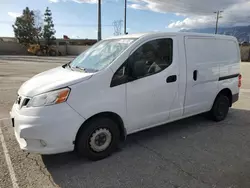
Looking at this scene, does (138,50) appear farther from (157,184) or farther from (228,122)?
(228,122)

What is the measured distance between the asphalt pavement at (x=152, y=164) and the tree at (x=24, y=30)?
45104mm

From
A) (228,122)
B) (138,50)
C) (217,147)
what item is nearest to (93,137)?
(138,50)

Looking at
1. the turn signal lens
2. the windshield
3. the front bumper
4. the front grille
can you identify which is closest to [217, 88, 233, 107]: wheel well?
the windshield

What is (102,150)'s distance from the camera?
11.1 feet

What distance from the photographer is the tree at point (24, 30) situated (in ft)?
146

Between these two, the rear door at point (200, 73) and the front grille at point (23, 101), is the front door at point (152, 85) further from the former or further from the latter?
the front grille at point (23, 101)

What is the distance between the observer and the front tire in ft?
10.4

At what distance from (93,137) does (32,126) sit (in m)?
0.84

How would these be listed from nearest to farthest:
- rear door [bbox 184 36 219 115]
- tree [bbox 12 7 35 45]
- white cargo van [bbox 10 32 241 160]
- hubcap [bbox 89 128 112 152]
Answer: white cargo van [bbox 10 32 241 160], hubcap [bbox 89 128 112 152], rear door [bbox 184 36 219 115], tree [bbox 12 7 35 45]

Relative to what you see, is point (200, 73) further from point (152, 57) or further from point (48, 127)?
point (48, 127)

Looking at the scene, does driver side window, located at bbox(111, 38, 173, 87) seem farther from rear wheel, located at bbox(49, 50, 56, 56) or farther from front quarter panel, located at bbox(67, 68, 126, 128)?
rear wheel, located at bbox(49, 50, 56, 56)

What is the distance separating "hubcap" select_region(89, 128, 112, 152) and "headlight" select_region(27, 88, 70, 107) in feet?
2.33

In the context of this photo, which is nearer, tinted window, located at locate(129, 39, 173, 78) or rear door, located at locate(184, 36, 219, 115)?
tinted window, located at locate(129, 39, 173, 78)

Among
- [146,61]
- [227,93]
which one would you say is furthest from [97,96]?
[227,93]
